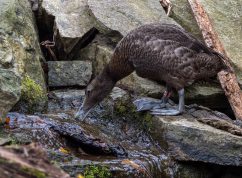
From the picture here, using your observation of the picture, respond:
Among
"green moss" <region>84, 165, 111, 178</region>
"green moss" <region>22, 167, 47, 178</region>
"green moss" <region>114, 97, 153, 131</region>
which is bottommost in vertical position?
"green moss" <region>114, 97, 153, 131</region>

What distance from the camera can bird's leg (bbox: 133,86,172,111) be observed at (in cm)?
696

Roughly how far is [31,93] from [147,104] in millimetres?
1585

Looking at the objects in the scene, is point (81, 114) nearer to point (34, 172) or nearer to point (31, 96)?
point (31, 96)

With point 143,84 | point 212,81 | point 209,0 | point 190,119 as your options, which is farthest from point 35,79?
point 209,0

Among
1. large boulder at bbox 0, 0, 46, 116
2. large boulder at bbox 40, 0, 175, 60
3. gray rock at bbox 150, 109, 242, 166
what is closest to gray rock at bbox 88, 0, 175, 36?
large boulder at bbox 40, 0, 175, 60

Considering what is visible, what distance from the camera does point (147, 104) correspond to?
23.0 ft

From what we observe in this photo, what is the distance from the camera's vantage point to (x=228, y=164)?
6203 millimetres

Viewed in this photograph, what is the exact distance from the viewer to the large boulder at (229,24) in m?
8.62

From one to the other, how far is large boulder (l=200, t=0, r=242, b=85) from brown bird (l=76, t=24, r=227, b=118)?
5.34 ft

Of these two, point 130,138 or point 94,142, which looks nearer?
point 94,142

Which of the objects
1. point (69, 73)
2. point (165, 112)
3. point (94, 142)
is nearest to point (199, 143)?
point (165, 112)

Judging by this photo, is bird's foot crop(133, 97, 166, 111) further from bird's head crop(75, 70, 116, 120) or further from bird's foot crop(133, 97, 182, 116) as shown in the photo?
bird's head crop(75, 70, 116, 120)

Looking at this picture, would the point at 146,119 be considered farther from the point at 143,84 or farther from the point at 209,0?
the point at 209,0

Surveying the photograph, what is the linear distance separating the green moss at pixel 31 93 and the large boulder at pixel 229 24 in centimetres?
324
